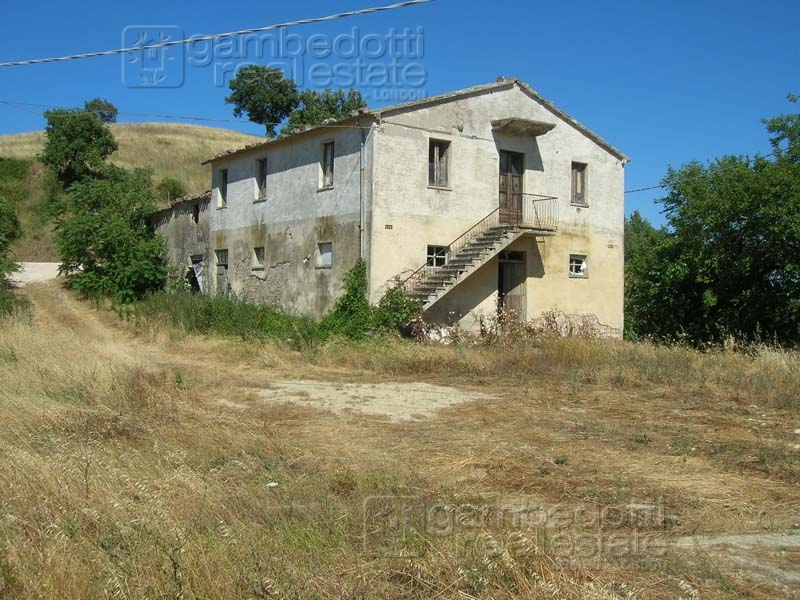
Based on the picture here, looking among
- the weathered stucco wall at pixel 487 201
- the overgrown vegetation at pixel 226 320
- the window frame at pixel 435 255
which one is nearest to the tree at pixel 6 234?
the overgrown vegetation at pixel 226 320

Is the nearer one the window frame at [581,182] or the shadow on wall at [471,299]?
the shadow on wall at [471,299]

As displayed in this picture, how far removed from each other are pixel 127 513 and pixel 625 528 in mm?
3498

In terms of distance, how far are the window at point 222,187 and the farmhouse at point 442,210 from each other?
0.28 m

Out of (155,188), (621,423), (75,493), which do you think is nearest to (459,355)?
(621,423)

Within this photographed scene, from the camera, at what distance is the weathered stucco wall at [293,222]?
68.3 ft

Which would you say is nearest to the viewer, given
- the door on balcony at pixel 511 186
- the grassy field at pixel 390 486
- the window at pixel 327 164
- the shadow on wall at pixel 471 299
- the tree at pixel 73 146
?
the grassy field at pixel 390 486

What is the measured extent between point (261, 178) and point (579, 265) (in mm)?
10888

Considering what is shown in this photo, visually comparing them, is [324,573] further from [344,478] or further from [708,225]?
[708,225]

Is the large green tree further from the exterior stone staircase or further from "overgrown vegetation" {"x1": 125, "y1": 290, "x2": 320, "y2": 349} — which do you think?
"overgrown vegetation" {"x1": 125, "y1": 290, "x2": 320, "y2": 349}

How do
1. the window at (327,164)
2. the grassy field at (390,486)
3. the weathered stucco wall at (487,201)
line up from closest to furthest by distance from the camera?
the grassy field at (390,486), the weathered stucco wall at (487,201), the window at (327,164)

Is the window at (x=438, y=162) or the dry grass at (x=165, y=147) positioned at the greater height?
the dry grass at (x=165, y=147)

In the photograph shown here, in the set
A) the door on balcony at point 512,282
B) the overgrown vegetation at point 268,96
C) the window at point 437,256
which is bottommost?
the door on balcony at point 512,282

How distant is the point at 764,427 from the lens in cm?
970

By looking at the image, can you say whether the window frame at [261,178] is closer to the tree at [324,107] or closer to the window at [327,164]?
the window at [327,164]
